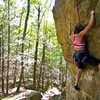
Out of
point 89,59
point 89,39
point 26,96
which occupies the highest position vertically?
point 89,39

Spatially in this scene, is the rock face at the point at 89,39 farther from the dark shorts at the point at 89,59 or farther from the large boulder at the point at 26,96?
the large boulder at the point at 26,96

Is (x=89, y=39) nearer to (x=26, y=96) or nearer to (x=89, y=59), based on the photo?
(x=89, y=59)

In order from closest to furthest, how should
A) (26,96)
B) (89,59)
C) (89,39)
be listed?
(89,59) < (89,39) < (26,96)

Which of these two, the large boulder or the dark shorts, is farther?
the large boulder

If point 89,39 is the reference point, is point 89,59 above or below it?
below

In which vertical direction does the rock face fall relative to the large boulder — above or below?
above

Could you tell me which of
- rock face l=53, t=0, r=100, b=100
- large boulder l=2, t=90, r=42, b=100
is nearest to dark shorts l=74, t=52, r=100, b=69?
rock face l=53, t=0, r=100, b=100

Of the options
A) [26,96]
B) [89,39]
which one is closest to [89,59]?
[89,39]

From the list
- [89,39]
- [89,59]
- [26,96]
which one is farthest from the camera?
[26,96]

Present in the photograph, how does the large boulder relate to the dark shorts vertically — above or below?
below

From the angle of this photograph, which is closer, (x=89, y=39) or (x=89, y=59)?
(x=89, y=59)

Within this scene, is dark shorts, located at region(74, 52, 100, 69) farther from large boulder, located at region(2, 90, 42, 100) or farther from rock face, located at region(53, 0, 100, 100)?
large boulder, located at region(2, 90, 42, 100)

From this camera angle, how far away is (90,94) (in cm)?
325

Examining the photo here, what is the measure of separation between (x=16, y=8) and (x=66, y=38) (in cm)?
1020
